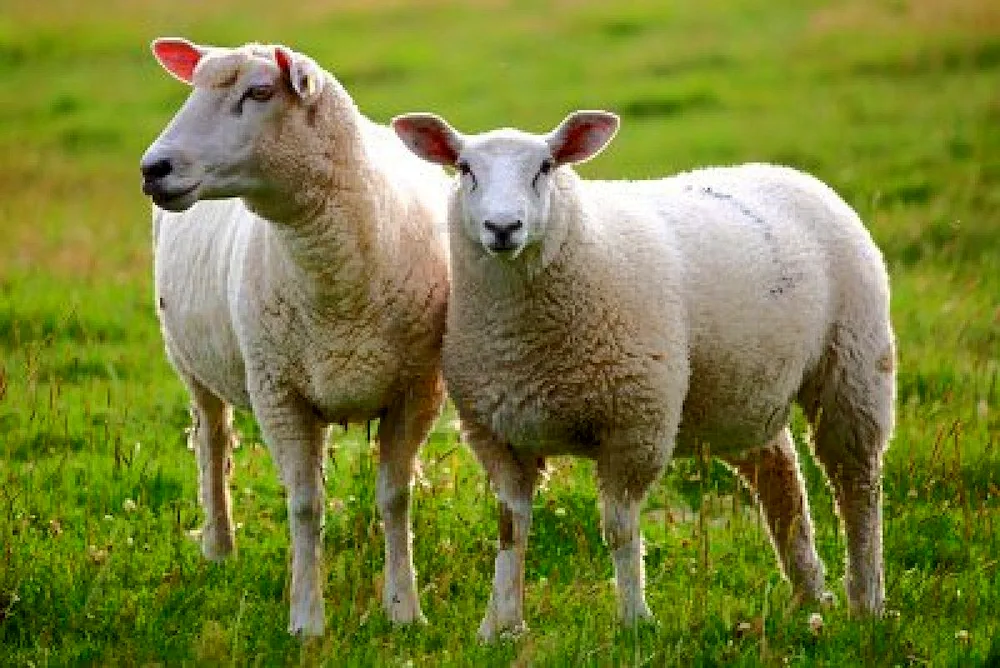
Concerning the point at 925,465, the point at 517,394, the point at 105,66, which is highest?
the point at 517,394

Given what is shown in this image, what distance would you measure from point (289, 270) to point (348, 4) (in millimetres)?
19588

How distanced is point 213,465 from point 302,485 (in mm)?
1156

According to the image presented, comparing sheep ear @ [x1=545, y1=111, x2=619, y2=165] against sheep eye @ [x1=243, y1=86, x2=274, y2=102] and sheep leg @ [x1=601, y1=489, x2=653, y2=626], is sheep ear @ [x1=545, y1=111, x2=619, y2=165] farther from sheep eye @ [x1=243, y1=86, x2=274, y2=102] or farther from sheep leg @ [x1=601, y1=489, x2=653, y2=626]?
sheep leg @ [x1=601, y1=489, x2=653, y2=626]

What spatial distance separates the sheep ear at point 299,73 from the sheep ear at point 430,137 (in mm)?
272

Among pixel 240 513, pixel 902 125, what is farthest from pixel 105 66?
pixel 240 513

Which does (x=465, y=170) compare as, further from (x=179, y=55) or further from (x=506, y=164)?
(x=179, y=55)

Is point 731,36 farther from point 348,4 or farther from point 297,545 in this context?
point 297,545

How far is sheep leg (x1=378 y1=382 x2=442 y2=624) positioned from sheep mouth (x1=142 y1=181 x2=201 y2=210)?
1.01 meters

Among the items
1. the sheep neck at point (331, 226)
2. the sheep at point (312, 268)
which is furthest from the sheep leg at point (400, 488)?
the sheep neck at point (331, 226)

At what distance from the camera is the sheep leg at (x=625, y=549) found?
224 inches

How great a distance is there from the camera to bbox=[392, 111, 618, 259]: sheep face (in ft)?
17.3

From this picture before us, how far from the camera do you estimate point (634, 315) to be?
5.67 meters

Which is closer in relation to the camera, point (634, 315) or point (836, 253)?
point (634, 315)

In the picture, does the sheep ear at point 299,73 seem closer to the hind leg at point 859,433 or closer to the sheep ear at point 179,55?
the sheep ear at point 179,55
